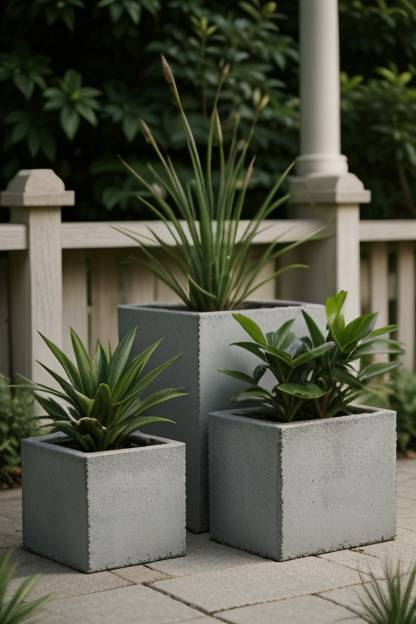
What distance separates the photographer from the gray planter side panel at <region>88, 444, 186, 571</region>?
12.8 ft

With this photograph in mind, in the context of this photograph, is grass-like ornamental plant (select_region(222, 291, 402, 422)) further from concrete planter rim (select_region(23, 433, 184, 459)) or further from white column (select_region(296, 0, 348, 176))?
white column (select_region(296, 0, 348, 176))

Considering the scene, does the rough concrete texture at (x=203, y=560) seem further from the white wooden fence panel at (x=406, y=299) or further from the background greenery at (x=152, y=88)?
the white wooden fence panel at (x=406, y=299)

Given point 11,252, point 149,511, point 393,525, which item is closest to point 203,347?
point 149,511

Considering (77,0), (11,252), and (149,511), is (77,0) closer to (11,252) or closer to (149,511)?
(11,252)

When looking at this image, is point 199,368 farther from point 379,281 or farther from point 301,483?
Result: point 379,281

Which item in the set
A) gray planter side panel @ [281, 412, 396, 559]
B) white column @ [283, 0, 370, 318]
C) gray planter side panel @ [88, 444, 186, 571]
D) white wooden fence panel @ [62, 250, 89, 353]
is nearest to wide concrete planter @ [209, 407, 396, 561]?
gray planter side panel @ [281, 412, 396, 559]

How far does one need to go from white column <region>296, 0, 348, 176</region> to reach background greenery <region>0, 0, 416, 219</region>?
1.33ft

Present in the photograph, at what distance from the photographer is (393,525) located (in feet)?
14.3

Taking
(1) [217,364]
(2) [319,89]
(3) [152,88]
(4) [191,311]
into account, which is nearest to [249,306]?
(4) [191,311]

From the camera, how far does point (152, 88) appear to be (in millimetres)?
6727

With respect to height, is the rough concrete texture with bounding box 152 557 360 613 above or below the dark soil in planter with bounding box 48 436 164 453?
below

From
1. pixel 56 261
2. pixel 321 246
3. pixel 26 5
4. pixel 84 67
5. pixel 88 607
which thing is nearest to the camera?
pixel 88 607

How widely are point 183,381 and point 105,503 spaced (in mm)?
718

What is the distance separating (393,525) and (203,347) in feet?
3.13
